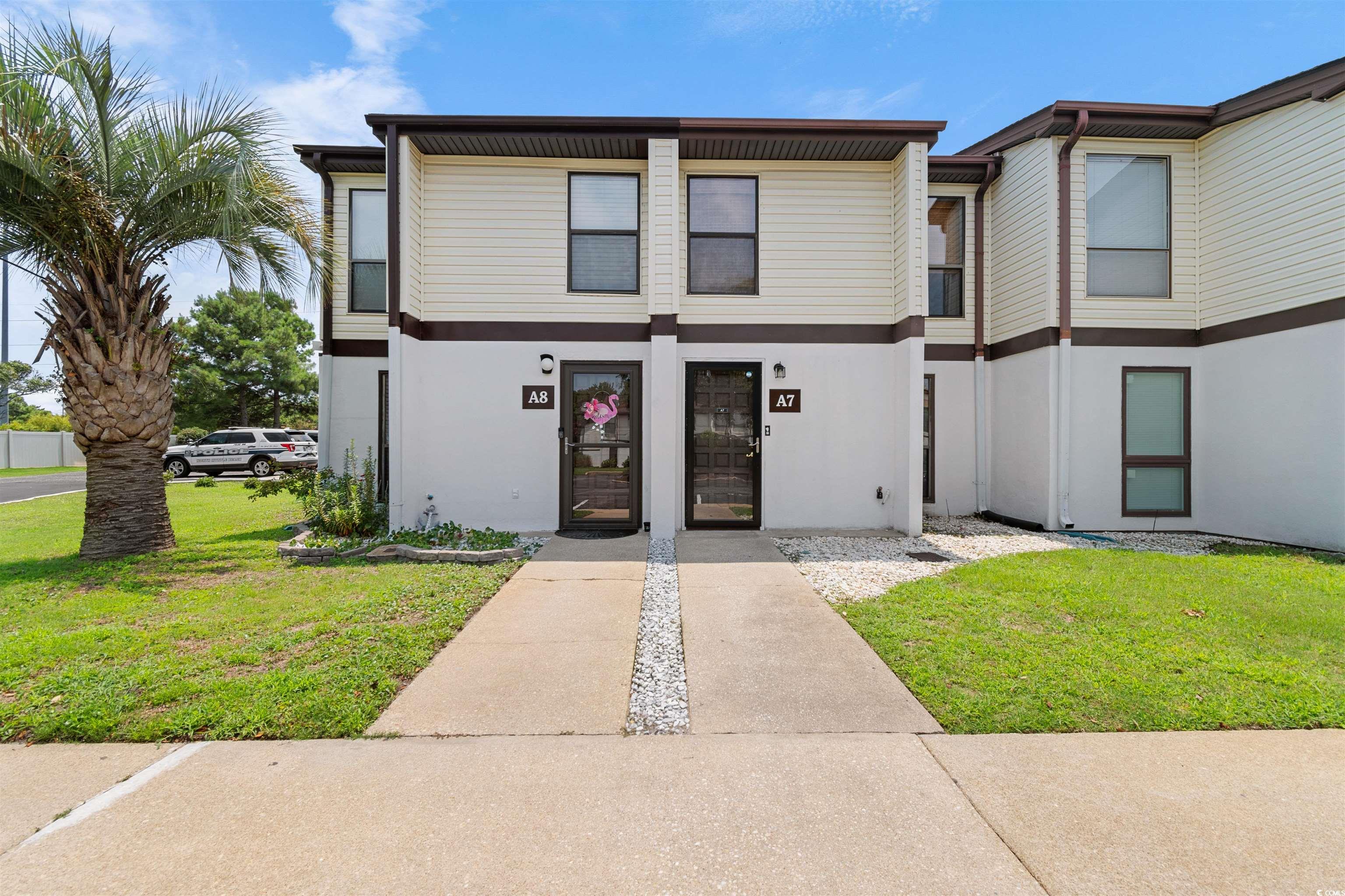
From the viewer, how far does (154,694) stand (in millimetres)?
2900

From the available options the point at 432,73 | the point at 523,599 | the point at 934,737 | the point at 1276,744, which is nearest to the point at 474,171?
the point at 432,73

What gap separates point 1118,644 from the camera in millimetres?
3619

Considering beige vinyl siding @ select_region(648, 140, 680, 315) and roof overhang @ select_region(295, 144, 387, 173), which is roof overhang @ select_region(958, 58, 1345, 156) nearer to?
beige vinyl siding @ select_region(648, 140, 680, 315)

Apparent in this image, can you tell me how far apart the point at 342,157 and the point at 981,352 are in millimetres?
9654

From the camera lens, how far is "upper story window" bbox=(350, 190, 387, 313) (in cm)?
815

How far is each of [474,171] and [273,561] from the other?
5.28 m

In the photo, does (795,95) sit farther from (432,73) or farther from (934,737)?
(934,737)

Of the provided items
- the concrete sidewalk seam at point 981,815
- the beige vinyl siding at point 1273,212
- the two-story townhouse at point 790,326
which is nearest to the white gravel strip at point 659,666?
the concrete sidewalk seam at point 981,815

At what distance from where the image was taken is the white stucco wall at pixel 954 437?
28.3 ft

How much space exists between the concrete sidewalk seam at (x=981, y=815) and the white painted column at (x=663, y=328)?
15.3 feet

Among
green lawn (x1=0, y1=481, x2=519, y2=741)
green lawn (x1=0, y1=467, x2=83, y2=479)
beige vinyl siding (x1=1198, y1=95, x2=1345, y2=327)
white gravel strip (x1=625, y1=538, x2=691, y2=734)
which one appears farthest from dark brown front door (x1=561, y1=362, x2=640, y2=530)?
green lawn (x1=0, y1=467, x2=83, y2=479)

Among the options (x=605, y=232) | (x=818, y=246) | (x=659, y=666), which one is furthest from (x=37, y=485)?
(x=818, y=246)

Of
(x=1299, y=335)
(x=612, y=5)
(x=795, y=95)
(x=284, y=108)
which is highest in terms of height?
(x=612, y=5)

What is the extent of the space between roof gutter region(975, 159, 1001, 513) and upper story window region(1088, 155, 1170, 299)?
1.31 metres
